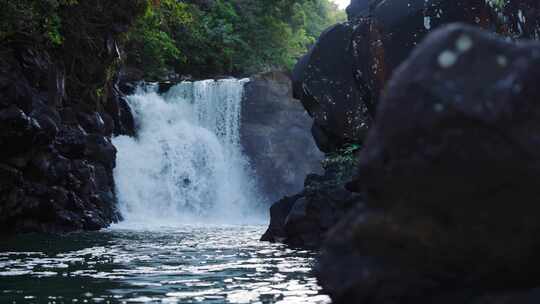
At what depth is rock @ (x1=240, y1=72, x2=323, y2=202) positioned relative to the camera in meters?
31.1

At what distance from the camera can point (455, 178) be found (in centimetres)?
358

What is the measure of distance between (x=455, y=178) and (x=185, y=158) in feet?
81.7

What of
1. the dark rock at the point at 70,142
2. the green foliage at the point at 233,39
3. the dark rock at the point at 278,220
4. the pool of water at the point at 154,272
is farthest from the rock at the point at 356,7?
the green foliage at the point at 233,39

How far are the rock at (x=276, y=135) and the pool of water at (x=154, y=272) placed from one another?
55.0 ft

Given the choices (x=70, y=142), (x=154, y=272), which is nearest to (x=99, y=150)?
(x=70, y=142)

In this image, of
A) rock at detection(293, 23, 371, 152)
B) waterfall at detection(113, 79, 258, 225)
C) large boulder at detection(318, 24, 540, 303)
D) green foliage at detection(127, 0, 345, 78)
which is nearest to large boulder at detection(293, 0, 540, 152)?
rock at detection(293, 23, 371, 152)

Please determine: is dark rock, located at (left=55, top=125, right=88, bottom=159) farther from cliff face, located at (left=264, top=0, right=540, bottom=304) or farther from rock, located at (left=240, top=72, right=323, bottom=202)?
cliff face, located at (left=264, top=0, right=540, bottom=304)

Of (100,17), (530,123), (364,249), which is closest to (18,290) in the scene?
(364,249)

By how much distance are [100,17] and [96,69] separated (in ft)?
7.10

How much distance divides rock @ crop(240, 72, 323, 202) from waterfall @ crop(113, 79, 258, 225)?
0.56m

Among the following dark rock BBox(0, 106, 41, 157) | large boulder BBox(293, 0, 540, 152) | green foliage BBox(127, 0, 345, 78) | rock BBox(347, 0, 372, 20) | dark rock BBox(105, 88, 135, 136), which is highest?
green foliage BBox(127, 0, 345, 78)

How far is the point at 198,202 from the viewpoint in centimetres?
2712

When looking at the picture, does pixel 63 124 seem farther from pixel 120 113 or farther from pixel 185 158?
pixel 185 158

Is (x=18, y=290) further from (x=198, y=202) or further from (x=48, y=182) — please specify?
(x=198, y=202)
